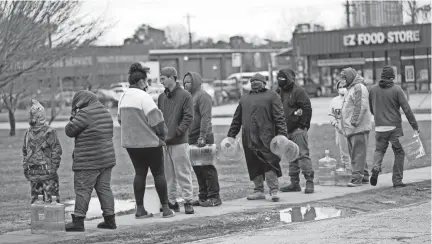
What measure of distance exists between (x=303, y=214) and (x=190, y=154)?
1784mm

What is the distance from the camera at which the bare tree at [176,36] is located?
124 metres

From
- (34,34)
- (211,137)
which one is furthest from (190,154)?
(34,34)

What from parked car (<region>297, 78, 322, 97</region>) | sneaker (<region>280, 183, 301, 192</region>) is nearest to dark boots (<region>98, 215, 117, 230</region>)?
sneaker (<region>280, 183, 301, 192</region>)

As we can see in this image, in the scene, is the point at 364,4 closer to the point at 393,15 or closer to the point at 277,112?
the point at 393,15

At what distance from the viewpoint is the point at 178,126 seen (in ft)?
39.2

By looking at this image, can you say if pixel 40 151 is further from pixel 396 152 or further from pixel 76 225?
pixel 396 152

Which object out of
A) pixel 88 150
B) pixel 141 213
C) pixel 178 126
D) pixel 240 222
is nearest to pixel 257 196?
pixel 240 222

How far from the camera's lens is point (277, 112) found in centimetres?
1285

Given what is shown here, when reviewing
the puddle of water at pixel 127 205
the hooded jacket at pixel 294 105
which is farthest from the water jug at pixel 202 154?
the hooded jacket at pixel 294 105

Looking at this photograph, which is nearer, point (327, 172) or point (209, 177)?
point (209, 177)

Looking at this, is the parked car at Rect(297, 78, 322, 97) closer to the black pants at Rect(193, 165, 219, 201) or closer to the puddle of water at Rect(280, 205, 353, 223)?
the black pants at Rect(193, 165, 219, 201)

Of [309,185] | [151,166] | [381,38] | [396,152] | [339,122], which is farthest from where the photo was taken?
[381,38]

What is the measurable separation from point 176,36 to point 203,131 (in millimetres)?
113688

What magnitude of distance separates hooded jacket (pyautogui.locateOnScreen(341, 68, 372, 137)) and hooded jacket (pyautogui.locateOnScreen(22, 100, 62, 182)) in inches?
210
